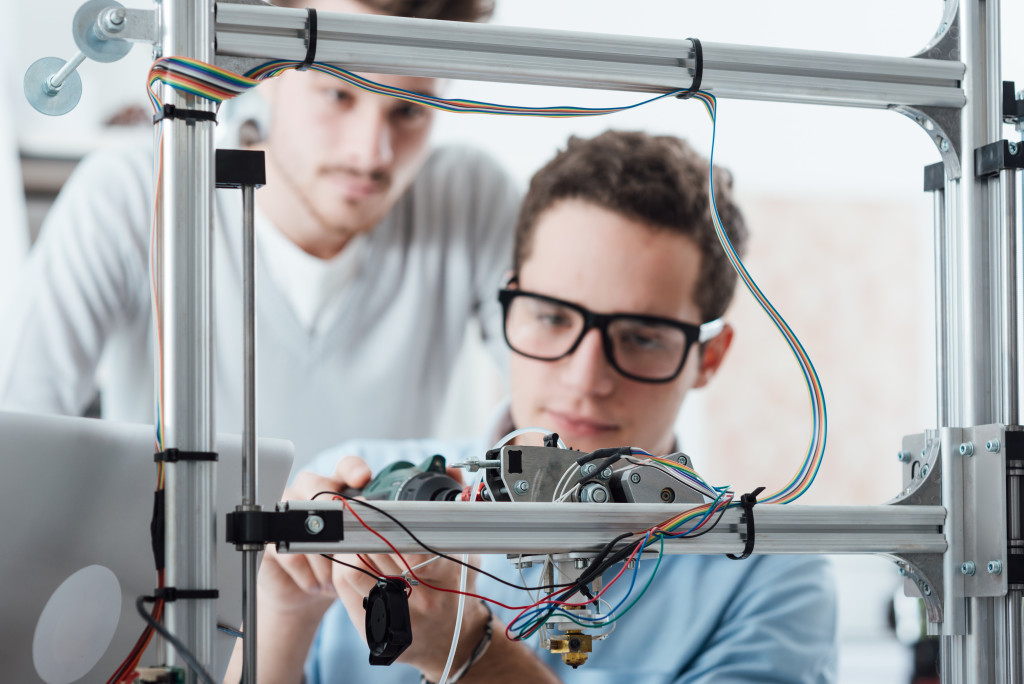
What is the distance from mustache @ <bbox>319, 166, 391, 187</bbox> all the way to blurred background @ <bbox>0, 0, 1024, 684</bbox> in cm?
59

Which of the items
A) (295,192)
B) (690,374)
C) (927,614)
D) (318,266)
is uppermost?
(295,192)

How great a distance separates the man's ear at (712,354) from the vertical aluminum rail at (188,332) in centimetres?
95

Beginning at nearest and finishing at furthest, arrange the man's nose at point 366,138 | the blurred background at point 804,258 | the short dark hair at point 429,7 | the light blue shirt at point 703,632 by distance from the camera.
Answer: the light blue shirt at point 703,632 → the short dark hair at point 429,7 → the man's nose at point 366,138 → the blurred background at point 804,258

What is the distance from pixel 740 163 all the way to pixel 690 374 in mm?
2222

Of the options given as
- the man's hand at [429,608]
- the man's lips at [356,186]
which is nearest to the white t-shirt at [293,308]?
the man's lips at [356,186]

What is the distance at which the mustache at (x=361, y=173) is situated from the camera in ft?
6.73

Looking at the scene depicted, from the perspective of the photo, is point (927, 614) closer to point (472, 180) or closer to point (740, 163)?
point (472, 180)

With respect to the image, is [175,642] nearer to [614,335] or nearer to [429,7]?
[614,335]

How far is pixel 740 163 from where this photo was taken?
3.55 metres

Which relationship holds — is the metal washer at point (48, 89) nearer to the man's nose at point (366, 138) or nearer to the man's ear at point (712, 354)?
the man's ear at point (712, 354)

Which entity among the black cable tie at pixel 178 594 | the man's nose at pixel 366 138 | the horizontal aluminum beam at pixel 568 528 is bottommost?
the black cable tie at pixel 178 594

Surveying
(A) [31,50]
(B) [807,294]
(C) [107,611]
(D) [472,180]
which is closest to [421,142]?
(D) [472,180]

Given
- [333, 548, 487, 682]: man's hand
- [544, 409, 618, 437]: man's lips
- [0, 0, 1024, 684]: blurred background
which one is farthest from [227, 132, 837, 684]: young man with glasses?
[0, 0, 1024, 684]: blurred background

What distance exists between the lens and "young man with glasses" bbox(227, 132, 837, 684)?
4.75ft
